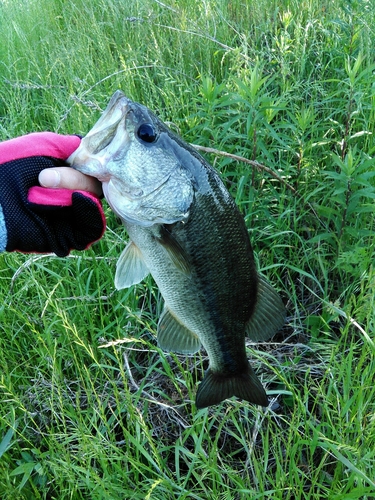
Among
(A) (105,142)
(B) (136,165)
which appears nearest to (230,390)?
(B) (136,165)

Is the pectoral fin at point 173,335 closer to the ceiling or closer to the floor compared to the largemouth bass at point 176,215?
closer to the floor

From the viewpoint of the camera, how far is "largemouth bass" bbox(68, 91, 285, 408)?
4.95 feet

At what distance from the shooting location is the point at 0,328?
2289 millimetres

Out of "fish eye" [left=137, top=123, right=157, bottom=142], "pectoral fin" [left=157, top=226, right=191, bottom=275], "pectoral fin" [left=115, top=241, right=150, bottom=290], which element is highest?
"fish eye" [left=137, top=123, right=157, bottom=142]

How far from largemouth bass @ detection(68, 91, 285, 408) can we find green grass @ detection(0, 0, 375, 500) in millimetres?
199

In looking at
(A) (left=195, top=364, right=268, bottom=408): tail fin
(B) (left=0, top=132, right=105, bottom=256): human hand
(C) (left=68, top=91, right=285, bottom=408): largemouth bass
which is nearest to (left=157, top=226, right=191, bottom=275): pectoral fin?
(C) (left=68, top=91, right=285, bottom=408): largemouth bass

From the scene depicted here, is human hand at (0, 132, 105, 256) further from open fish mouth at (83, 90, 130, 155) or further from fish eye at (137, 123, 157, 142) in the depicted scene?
fish eye at (137, 123, 157, 142)

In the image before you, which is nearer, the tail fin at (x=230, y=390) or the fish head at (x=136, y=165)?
the fish head at (x=136, y=165)

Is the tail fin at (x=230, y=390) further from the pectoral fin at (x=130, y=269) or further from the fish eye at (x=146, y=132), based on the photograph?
the fish eye at (x=146, y=132)

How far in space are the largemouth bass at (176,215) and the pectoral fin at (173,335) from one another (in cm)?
12

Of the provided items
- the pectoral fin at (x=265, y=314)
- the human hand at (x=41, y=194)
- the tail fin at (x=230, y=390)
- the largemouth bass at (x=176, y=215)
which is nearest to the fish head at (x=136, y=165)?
the largemouth bass at (x=176, y=215)

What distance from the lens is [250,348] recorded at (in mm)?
1867

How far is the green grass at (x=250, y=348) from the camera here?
1.59 meters

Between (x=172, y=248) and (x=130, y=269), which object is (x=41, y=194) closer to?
(x=130, y=269)
